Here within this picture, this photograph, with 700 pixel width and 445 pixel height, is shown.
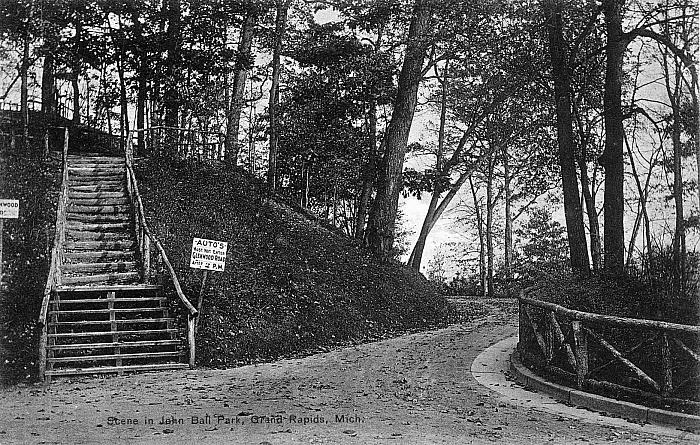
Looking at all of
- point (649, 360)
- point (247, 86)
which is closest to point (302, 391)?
point (649, 360)

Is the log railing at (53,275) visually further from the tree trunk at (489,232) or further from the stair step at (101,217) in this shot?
the tree trunk at (489,232)

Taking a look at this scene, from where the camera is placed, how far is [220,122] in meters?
26.8

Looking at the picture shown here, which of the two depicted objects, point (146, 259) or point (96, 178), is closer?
point (146, 259)

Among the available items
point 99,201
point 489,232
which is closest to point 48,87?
point 99,201

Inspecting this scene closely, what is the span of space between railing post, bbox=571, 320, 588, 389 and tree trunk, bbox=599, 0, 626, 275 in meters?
5.85

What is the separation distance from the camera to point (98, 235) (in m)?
16.1

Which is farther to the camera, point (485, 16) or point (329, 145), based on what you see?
point (329, 145)

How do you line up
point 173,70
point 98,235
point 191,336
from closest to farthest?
1. point 191,336
2. point 98,235
3. point 173,70

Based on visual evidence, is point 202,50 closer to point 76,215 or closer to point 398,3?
point 398,3

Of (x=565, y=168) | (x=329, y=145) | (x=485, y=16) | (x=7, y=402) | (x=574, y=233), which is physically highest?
(x=485, y=16)

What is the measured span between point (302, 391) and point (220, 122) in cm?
1872

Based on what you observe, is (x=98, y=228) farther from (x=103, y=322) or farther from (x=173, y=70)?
(x=173, y=70)

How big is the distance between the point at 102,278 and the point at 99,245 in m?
1.71

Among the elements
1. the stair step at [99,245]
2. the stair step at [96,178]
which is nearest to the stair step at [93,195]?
the stair step at [96,178]
